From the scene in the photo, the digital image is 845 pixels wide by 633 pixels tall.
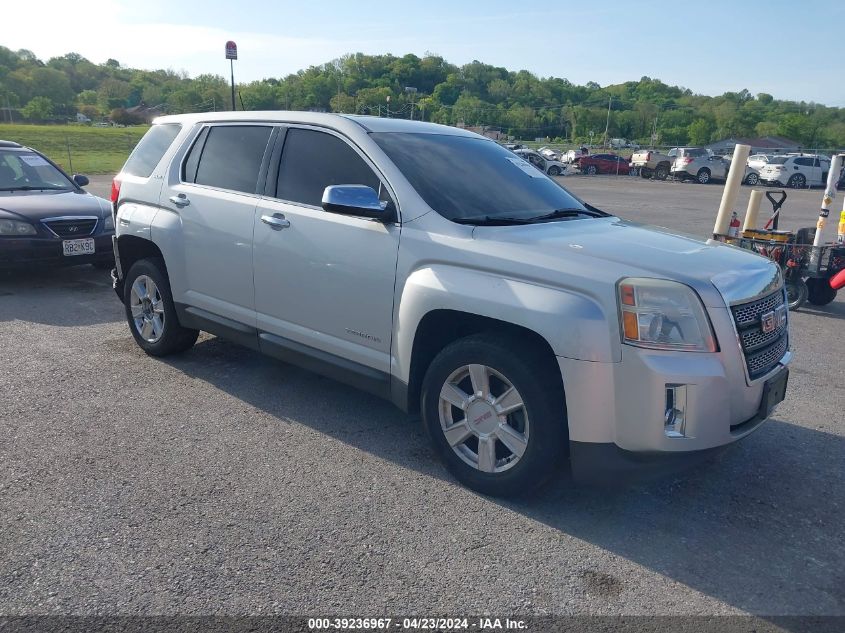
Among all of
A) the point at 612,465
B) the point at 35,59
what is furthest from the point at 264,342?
the point at 35,59

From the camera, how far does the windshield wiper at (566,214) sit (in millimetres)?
4171

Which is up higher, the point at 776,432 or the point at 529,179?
the point at 529,179

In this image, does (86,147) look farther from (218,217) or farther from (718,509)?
(718,509)

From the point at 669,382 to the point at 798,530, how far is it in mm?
1089

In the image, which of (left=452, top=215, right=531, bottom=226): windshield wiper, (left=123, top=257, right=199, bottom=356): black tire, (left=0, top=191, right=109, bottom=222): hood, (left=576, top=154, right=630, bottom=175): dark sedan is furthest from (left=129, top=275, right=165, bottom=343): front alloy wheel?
(left=576, top=154, right=630, bottom=175): dark sedan

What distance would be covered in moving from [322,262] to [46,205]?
18.9 feet

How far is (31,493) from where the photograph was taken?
3.54 metres

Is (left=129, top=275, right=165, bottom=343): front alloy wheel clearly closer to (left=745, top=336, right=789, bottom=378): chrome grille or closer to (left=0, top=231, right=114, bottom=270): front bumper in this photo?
(left=0, top=231, right=114, bottom=270): front bumper

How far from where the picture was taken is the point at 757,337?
3.40 meters

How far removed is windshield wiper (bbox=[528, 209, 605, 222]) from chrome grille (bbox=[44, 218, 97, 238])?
6207 mm

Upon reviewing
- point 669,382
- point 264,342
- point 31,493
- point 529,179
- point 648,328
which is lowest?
point 31,493

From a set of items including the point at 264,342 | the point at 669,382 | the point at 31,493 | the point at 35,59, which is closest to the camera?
the point at 669,382

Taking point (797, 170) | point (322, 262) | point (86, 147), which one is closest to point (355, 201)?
point (322, 262)

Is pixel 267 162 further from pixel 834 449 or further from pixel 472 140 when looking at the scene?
pixel 834 449
